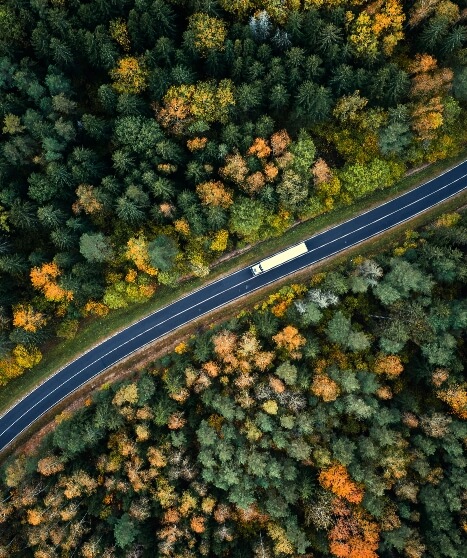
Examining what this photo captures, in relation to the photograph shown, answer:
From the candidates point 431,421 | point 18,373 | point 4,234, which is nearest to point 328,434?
point 431,421

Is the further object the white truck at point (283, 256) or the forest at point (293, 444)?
the white truck at point (283, 256)

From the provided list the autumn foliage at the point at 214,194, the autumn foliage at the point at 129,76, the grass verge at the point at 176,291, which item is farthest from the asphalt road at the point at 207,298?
the autumn foliage at the point at 129,76

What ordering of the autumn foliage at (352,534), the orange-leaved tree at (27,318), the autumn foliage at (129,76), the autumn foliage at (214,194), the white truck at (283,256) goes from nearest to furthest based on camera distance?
the autumn foliage at (352,534)
the autumn foliage at (214,194)
the autumn foliage at (129,76)
the orange-leaved tree at (27,318)
the white truck at (283,256)

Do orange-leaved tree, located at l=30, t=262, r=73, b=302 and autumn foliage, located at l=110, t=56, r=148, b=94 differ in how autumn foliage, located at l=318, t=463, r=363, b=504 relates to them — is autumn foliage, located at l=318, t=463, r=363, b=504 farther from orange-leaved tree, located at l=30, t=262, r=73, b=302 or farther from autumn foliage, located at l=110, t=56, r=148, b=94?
autumn foliage, located at l=110, t=56, r=148, b=94

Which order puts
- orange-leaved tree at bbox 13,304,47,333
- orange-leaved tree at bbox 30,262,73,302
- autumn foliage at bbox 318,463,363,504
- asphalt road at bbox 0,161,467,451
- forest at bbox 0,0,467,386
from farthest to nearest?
asphalt road at bbox 0,161,467,451, orange-leaved tree at bbox 13,304,47,333, orange-leaved tree at bbox 30,262,73,302, forest at bbox 0,0,467,386, autumn foliage at bbox 318,463,363,504

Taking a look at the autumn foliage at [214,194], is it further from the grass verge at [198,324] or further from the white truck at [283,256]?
the grass verge at [198,324]

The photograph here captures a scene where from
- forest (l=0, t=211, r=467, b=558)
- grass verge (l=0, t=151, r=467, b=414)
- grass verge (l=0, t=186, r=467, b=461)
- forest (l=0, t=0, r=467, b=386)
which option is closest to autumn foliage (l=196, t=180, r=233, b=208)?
forest (l=0, t=0, r=467, b=386)

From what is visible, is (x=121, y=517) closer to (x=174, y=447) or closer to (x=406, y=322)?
(x=174, y=447)

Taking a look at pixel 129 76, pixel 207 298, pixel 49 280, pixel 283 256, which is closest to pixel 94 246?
pixel 49 280
